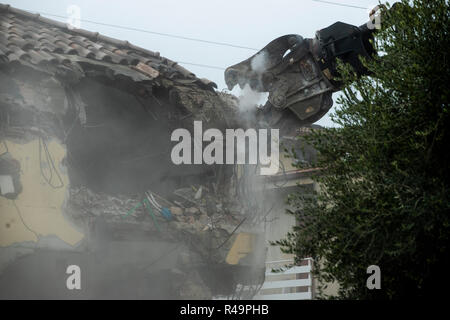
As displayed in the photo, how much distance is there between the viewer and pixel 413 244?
633cm

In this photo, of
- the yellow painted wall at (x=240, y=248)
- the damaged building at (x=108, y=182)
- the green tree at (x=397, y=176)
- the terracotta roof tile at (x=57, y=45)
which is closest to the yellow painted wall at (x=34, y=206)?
the damaged building at (x=108, y=182)

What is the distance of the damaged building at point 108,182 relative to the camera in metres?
8.47

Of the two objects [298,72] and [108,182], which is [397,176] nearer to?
[298,72]

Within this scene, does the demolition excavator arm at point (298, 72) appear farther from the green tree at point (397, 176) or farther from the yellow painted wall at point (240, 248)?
the yellow painted wall at point (240, 248)

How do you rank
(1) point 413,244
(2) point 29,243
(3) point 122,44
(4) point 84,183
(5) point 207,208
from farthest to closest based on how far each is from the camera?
(3) point 122,44 → (5) point 207,208 → (4) point 84,183 → (2) point 29,243 → (1) point 413,244

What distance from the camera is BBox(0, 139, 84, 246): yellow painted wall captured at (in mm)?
8141

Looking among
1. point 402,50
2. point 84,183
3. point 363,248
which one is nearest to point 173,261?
point 84,183

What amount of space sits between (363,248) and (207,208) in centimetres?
442

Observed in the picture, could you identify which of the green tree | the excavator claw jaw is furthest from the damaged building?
the green tree

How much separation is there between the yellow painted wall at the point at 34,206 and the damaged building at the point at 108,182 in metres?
0.02

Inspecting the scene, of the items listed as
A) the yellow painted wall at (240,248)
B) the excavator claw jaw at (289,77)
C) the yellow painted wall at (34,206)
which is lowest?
the yellow painted wall at (240,248)

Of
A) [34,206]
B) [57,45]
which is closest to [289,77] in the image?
[57,45]

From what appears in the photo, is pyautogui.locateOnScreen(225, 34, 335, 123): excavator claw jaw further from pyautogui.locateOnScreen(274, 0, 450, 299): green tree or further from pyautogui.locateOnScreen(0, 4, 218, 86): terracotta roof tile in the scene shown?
pyautogui.locateOnScreen(274, 0, 450, 299): green tree
